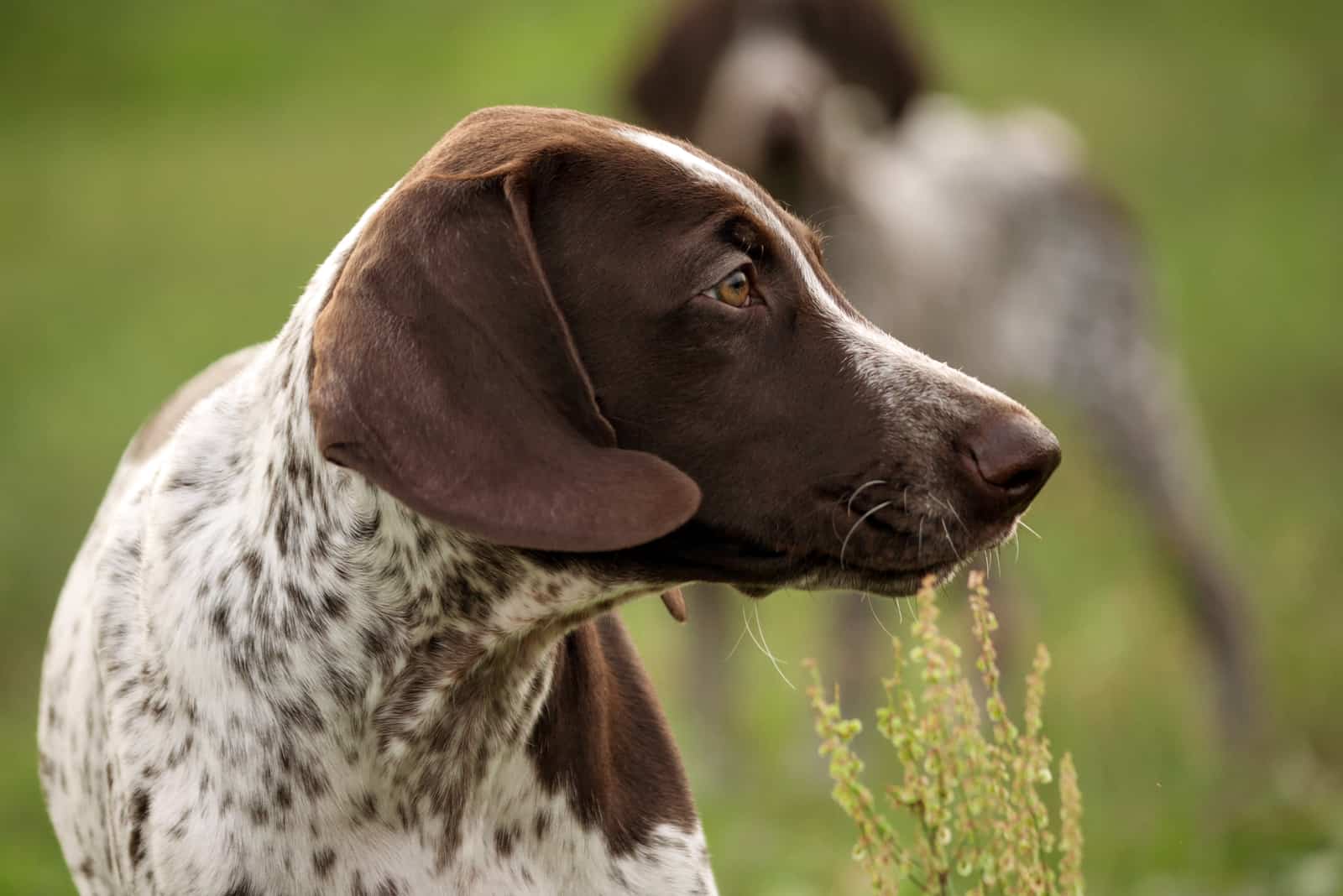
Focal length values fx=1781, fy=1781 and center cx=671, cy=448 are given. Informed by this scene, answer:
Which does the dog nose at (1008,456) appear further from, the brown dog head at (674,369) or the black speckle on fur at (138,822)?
the black speckle on fur at (138,822)

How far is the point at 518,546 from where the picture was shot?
2.57 m

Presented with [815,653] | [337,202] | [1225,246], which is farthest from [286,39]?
[815,653]

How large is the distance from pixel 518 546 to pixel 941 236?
18.0ft

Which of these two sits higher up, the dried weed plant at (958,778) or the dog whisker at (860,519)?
the dog whisker at (860,519)

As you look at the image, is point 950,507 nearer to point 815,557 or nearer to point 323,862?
point 815,557

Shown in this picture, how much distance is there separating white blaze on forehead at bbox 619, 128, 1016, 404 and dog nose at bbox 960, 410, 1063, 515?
83mm

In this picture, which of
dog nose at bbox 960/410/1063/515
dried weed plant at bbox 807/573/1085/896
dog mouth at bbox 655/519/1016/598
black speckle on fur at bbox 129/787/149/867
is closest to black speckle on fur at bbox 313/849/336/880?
black speckle on fur at bbox 129/787/149/867

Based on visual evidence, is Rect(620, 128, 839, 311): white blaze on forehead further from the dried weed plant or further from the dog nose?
the dried weed plant

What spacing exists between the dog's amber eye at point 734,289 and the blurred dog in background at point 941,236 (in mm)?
3991

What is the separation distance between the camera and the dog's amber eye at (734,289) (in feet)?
9.18

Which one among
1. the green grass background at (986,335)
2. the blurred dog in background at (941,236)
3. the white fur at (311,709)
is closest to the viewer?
the white fur at (311,709)

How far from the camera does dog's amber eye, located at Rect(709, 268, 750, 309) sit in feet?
9.18

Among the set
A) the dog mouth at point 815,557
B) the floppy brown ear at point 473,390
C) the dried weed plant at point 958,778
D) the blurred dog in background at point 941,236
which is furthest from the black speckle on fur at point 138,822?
the blurred dog in background at point 941,236

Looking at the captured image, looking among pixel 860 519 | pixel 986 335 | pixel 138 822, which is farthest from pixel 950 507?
pixel 986 335
